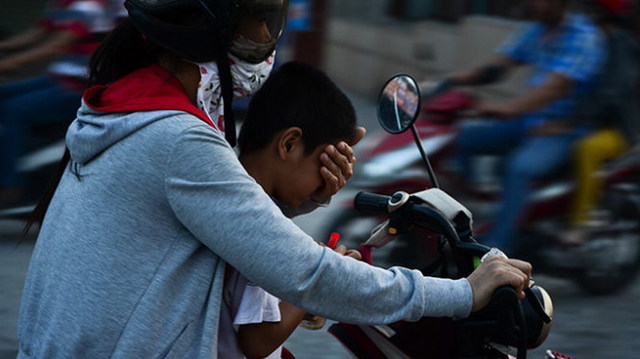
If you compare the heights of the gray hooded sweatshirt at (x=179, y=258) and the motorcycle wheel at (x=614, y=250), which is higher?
the gray hooded sweatshirt at (x=179, y=258)

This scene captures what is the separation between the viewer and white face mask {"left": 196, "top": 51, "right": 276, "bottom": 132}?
1937mm

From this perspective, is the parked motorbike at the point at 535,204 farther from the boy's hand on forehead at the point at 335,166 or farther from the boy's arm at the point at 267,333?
the boy's arm at the point at 267,333

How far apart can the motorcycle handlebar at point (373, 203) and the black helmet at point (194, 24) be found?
43 cm

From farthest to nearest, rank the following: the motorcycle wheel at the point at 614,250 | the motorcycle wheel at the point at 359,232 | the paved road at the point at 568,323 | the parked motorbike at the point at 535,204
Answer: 1. the motorcycle wheel at the point at 614,250
2. the parked motorbike at the point at 535,204
3. the motorcycle wheel at the point at 359,232
4. the paved road at the point at 568,323

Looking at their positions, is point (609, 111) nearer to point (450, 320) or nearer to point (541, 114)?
point (541, 114)

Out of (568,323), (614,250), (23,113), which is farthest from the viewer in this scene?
(23,113)

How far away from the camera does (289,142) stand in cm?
199

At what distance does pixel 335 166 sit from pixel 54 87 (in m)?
4.56

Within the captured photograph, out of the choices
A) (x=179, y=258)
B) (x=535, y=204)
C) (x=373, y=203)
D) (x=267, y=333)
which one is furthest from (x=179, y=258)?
(x=535, y=204)

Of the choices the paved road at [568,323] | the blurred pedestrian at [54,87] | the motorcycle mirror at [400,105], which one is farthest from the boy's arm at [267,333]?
the blurred pedestrian at [54,87]

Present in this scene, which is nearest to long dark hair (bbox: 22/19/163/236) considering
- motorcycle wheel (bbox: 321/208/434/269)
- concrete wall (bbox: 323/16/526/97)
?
motorcycle wheel (bbox: 321/208/434/269)

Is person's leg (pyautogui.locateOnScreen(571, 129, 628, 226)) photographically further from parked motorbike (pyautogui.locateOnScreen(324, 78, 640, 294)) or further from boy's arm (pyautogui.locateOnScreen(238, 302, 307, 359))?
boy's arm (pyautogui.locateOnScreen(238, 302, 307, 359))

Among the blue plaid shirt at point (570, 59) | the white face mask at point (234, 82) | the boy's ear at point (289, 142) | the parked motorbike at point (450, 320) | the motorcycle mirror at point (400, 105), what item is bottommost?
the blue plaid shirt at point (570, 59)

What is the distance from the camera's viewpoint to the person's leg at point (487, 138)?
5.43m
